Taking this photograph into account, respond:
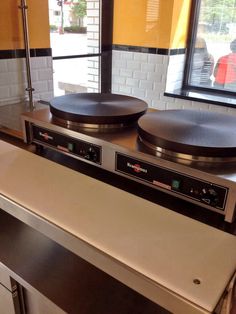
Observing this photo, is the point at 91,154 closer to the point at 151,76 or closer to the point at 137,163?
the point at 137,163

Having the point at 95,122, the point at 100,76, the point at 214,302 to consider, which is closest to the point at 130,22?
the point at 100,76

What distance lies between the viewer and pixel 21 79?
5.53ft

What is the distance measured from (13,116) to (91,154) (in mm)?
654

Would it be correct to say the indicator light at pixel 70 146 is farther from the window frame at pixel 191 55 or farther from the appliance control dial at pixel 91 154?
the window frame at pixel 191 55

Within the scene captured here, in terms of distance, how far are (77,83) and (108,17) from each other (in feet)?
1.82

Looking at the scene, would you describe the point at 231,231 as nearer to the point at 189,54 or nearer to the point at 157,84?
the point at 157,84

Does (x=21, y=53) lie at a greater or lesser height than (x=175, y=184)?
greater

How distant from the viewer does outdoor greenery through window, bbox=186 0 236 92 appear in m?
2.43

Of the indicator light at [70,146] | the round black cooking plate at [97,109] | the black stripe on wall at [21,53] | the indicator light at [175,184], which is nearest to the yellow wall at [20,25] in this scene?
the black stripe on wall at [21,53]

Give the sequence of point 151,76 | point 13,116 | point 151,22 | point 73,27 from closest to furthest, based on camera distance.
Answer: point 13,116
point 73,27
point 151,22
point 151,76

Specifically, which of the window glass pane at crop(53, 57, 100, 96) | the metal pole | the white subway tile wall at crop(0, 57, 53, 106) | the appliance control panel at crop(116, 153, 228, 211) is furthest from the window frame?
the appliance control panel at crop(116, 153, 228, 211)

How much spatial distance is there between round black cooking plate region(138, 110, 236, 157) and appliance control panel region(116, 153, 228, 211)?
0.06 metres

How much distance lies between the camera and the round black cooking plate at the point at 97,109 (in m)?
0.96

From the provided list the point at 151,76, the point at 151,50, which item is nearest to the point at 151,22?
the point at 151,50
